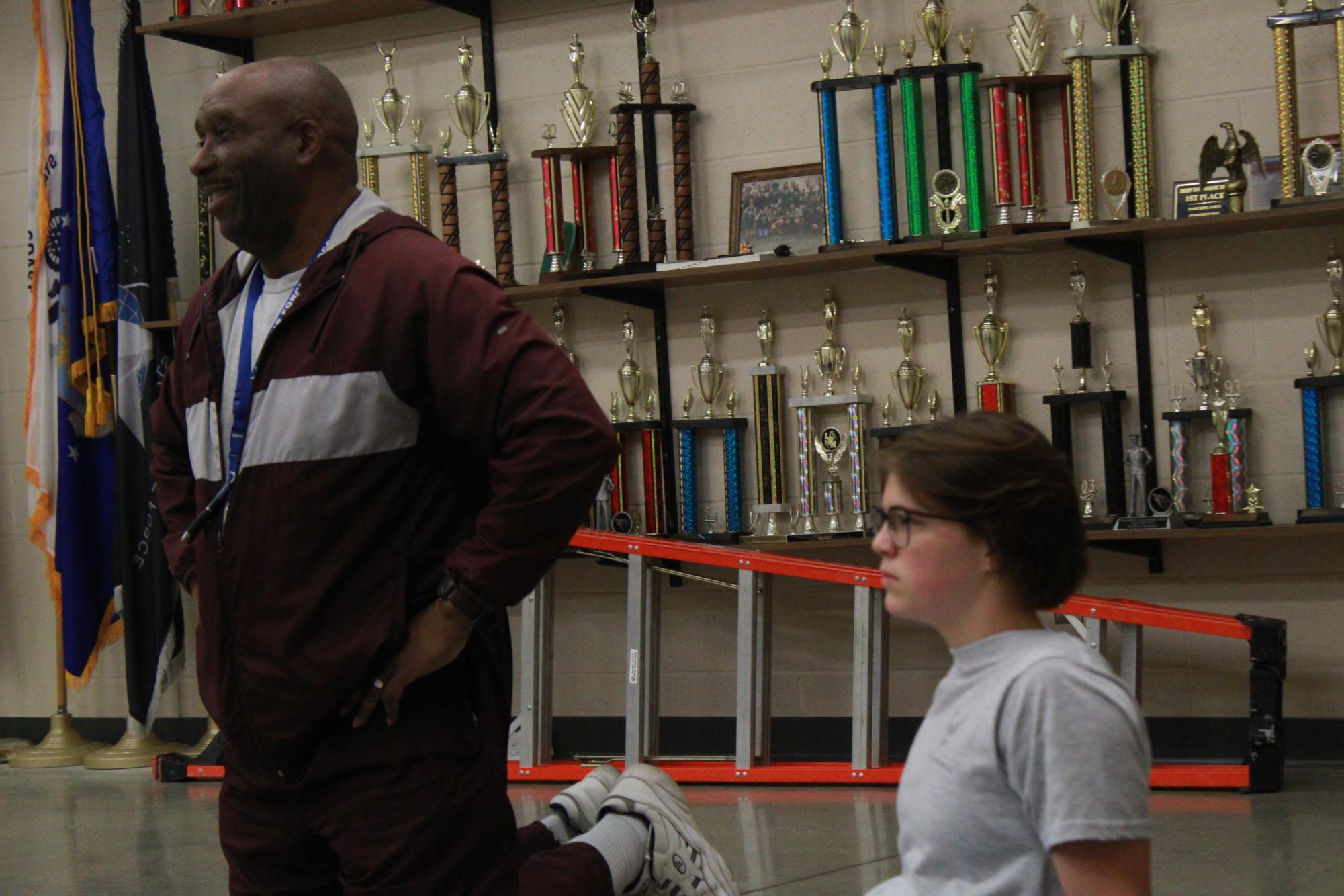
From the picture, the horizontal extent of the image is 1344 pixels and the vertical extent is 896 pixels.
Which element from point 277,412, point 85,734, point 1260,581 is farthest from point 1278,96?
point 85,734

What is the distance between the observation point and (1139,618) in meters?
3.80

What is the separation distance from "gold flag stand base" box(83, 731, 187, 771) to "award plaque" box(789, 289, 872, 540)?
2.26 meters

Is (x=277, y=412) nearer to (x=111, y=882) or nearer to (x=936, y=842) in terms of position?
(x=936, y=842)

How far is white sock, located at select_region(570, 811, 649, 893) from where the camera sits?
2.43m

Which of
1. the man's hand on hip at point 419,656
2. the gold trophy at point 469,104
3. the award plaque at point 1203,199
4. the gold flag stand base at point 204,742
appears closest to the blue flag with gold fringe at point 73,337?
the gold flag stand base at point 204,742

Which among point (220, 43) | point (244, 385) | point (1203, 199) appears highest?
point (220, 43)

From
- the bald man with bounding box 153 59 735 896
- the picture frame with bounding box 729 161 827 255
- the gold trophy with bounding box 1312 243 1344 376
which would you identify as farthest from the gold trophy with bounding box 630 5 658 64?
the bald man with bounding box 153 59 735 896

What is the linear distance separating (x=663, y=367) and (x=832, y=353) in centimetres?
54

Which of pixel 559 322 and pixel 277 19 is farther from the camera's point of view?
pixel 277 19

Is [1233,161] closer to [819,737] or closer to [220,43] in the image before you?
[819,737]

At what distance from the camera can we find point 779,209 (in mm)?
4602

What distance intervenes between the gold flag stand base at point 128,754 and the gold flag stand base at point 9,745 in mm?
377

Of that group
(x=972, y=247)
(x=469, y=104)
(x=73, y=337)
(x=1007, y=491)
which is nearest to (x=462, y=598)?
(x=1007, y=491)

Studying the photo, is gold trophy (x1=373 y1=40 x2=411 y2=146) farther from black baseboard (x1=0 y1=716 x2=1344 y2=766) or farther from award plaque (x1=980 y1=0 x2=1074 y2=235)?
black baseboard (x1=0 y1=716 x2=1344 y2=766)
